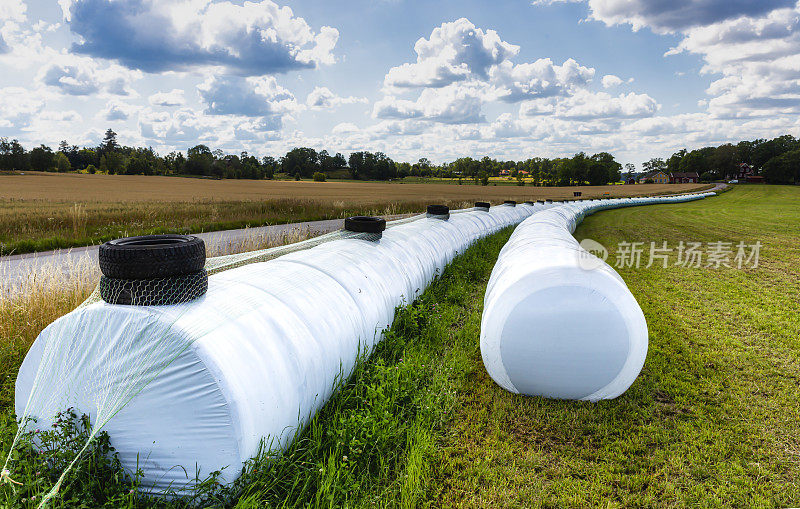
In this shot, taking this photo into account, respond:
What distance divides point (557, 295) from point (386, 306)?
Answer: 2.15 meters

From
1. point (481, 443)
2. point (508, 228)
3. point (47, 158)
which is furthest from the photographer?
point (47, 158)

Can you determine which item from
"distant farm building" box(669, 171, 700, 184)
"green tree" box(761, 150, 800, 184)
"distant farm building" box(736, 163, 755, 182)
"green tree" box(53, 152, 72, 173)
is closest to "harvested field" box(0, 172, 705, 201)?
"green tree" box(53, 152, 72, 173)

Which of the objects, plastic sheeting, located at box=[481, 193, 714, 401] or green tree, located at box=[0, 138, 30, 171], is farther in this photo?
green tree, located at box=[0, 138, 30, 171]

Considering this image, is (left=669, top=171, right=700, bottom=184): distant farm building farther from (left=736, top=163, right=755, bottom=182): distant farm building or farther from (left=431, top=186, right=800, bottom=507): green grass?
(left=431, top=186, right=800, bottom=507): green grass

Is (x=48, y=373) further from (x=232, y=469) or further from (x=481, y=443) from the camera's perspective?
(x=481, y=443)

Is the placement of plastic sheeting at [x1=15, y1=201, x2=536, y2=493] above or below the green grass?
above

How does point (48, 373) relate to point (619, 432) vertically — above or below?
above

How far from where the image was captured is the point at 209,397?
2676 millimetres

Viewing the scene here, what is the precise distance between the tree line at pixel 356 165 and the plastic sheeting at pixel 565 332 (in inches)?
3559

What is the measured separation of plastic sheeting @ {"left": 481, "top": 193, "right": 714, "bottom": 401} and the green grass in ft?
0.94

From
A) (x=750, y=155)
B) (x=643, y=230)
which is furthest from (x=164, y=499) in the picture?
(x=750, y=155)

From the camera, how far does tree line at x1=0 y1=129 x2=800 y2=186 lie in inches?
3666

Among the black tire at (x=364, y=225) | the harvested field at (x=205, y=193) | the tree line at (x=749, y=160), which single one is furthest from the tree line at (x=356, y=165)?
the black tire at (x=364, y=225)

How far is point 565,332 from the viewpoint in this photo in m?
4.40
